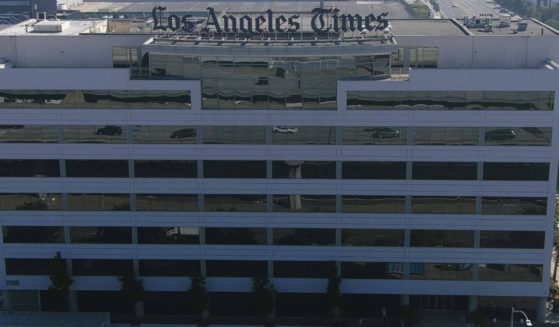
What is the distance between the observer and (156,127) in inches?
3078

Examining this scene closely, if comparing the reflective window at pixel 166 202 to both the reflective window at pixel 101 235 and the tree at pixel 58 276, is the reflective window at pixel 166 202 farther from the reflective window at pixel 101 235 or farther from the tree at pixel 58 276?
the tree at pixel 58 276

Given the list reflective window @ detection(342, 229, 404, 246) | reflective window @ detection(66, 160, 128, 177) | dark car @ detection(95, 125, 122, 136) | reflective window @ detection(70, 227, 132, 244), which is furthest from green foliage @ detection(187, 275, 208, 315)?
dark car @ detection(95, 125, 122, 136)

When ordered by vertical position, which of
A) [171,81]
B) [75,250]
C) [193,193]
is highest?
[171,81]

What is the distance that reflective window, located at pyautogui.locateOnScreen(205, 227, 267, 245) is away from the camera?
266 ft

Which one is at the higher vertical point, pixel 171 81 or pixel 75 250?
pixel 171 81

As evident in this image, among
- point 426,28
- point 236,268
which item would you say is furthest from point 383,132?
point 236,268

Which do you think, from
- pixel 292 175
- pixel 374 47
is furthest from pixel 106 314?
pixel 374 47

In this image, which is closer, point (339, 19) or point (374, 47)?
point (374, 47)

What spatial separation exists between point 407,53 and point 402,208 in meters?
14.6

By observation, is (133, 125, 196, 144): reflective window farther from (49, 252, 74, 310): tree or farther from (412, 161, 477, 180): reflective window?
(412, 161, 477, 180): reflective window

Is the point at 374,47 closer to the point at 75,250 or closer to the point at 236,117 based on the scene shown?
the point at 236,117

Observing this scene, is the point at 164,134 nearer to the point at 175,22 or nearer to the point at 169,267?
the point at 175,22

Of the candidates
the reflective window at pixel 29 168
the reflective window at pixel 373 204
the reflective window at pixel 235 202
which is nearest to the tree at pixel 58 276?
the reflective window at pixel 29 168

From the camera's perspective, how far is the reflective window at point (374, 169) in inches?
3076
